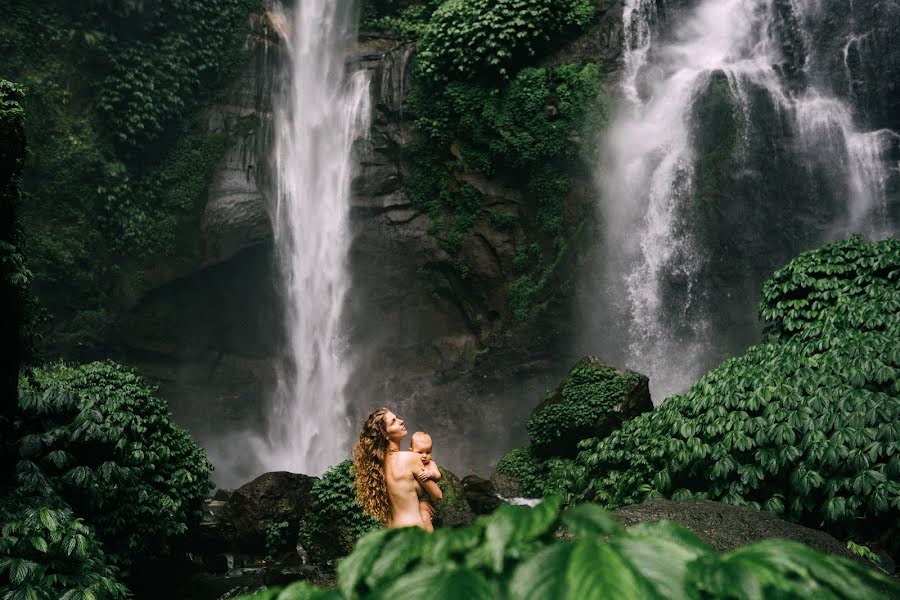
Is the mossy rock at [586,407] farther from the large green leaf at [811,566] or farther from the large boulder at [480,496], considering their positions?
the large green leaf at [811,566]

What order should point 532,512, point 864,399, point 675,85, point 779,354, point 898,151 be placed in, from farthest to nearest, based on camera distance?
1. point 675,85
2. point 898,151
3. point 779,354
4. point 864,399
5. point 532,512

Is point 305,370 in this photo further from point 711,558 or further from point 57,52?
point 711,558

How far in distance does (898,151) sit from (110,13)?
Result: 698 inches

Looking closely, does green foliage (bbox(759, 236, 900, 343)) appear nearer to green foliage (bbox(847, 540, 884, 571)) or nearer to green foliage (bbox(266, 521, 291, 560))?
green foliage (bbox(847, 540, 884, 571))

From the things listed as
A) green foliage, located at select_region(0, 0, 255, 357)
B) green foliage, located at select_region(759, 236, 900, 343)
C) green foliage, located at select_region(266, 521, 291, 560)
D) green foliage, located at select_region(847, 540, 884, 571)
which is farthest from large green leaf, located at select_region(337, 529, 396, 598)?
green foliage, located at select_region(0, 0, 255, 357)

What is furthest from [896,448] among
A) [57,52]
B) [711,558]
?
[57,52]

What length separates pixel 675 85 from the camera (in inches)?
640

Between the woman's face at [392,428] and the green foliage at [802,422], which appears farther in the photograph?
the green foliage at [802,422]

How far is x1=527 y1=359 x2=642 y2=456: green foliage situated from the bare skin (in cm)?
695

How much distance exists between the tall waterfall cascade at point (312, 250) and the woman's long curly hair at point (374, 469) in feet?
36.9

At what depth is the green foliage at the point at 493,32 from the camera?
16.0 meters

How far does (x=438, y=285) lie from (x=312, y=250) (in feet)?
11.7

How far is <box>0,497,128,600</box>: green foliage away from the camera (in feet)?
15.9

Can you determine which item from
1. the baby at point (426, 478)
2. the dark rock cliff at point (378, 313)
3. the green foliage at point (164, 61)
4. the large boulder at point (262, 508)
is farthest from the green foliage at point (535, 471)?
the green foliage at point (164, 61)
